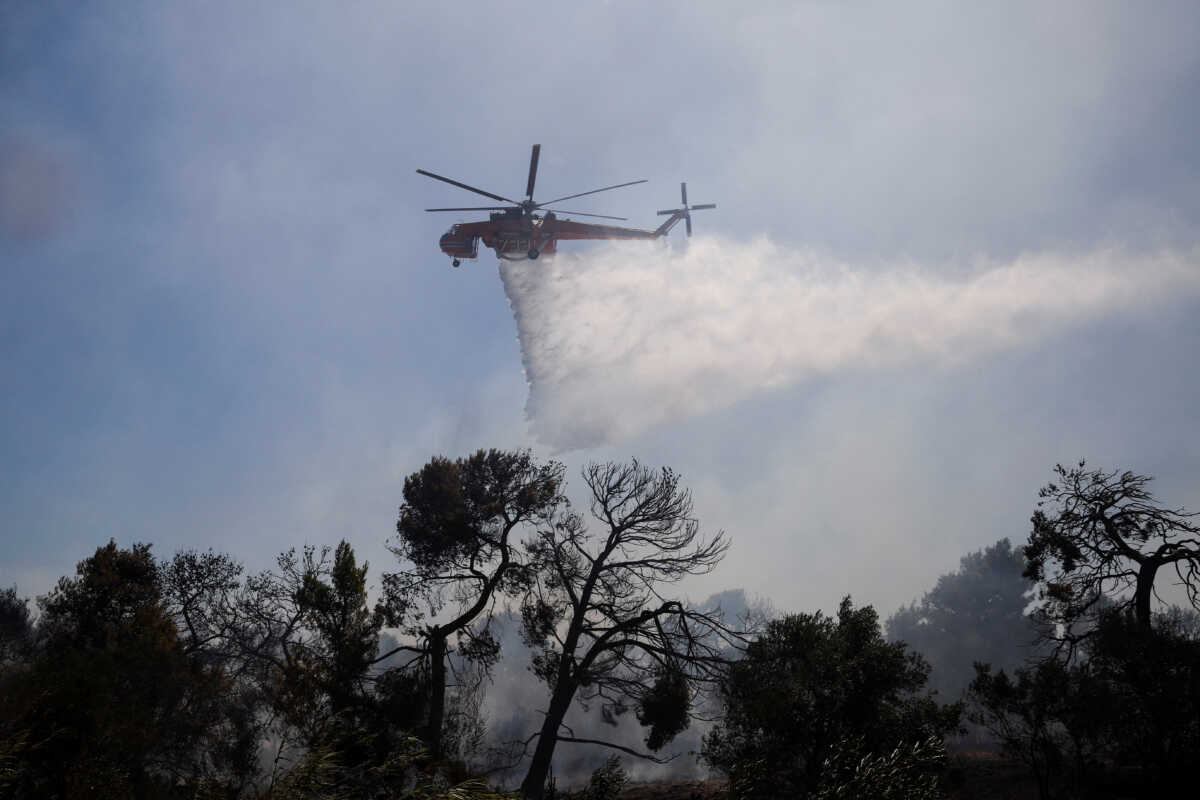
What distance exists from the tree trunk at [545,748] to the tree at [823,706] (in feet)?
17.4

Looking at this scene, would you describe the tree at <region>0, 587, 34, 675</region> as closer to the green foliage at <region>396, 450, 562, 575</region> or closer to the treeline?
the treeline

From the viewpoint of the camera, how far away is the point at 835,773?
13453mm

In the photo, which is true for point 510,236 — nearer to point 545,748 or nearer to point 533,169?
point 533,169

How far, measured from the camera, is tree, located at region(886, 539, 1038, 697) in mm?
76688

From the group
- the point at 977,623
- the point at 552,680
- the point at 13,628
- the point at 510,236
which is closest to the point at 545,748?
the point at 552,680

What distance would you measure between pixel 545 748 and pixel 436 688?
169 inches

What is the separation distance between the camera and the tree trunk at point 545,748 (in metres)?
22.4

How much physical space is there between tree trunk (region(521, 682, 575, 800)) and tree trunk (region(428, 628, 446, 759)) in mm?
→ 3138

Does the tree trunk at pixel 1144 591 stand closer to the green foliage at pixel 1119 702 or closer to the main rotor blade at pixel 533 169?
the green foliage at pixel 1119 702

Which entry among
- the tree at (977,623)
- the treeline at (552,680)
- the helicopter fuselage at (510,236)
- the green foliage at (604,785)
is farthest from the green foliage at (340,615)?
the tree at (977,623)

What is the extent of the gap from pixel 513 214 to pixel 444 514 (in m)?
29.8

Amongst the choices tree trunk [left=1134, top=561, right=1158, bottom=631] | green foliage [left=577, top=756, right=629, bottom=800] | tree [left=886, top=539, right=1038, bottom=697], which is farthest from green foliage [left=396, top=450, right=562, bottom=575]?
tree [left=886, top=539, right=1038, bottom=697]

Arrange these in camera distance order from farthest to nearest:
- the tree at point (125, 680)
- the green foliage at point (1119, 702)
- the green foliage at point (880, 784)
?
the tree at point (125, 680), the green foliage at point (1119, 702), the green foliage at point (880, 784)

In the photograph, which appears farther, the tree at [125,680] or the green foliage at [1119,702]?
the tree at [125,680]
